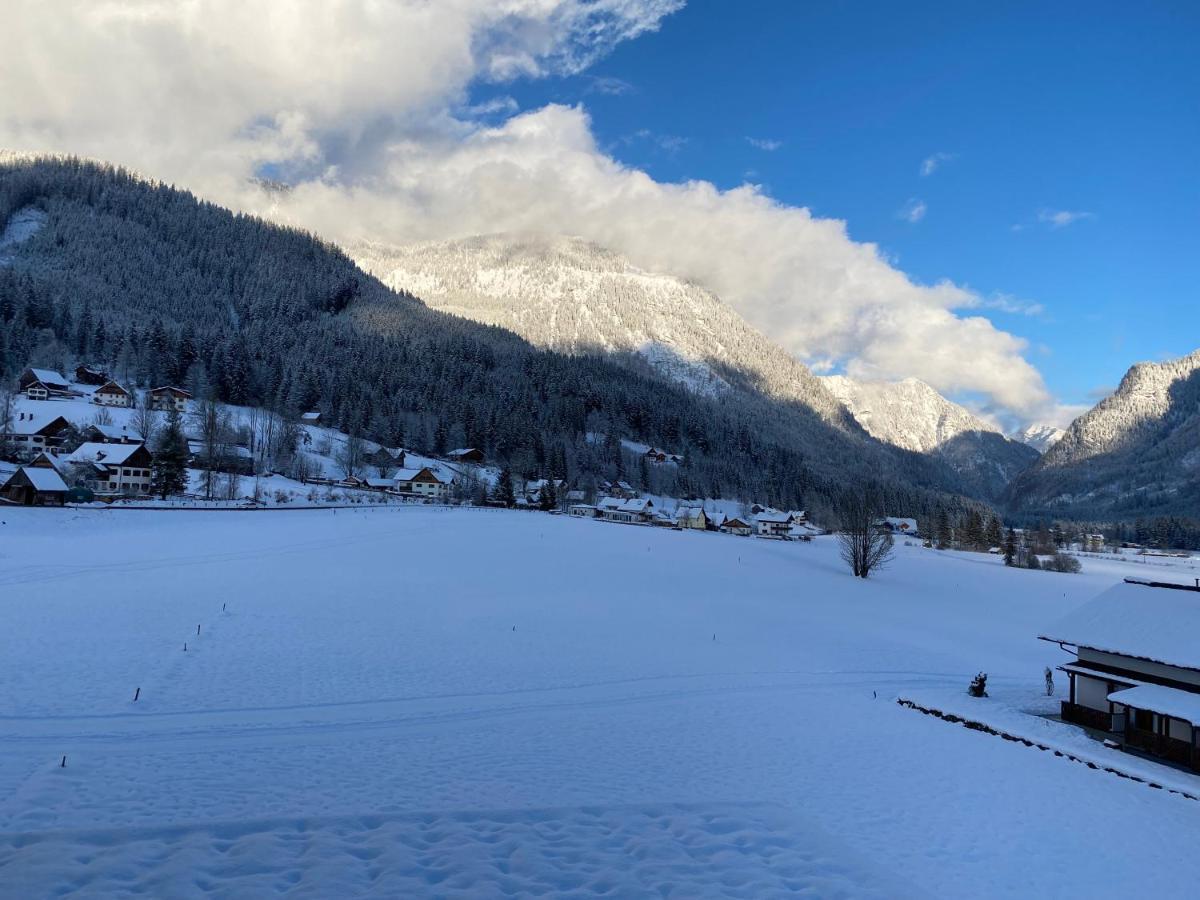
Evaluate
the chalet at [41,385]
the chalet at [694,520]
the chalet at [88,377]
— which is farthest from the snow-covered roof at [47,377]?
the chalet at [694,520]

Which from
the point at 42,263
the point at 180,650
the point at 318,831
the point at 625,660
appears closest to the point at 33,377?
the point at 42,263

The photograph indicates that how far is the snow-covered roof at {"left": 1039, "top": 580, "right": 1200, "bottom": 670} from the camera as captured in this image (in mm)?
20391

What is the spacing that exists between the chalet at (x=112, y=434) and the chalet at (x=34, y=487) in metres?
23.7

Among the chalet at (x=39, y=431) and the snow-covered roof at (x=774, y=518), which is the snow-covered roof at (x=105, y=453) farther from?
the snow-covered roof at (x=774, y=518)

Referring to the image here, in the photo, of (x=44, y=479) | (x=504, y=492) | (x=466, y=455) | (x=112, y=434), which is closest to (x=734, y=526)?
(x=504, y=492)

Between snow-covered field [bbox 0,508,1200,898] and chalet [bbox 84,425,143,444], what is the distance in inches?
2032

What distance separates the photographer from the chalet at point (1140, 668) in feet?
63.0

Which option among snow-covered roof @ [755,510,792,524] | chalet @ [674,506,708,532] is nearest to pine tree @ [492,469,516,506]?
chalet @ [674,506,708,532]

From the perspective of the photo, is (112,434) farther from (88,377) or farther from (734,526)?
(734,526)

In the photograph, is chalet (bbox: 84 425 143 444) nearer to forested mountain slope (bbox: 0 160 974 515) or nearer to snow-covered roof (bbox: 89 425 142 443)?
snow-covered roof (bbox: 89 425 142 443)

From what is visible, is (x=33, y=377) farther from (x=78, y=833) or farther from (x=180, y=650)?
(x=78, y=833)

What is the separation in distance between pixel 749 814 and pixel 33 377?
415 ft

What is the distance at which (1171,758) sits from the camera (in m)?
19.0

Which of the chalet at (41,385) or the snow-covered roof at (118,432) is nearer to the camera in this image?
the snow-covered roof at (118,432)
